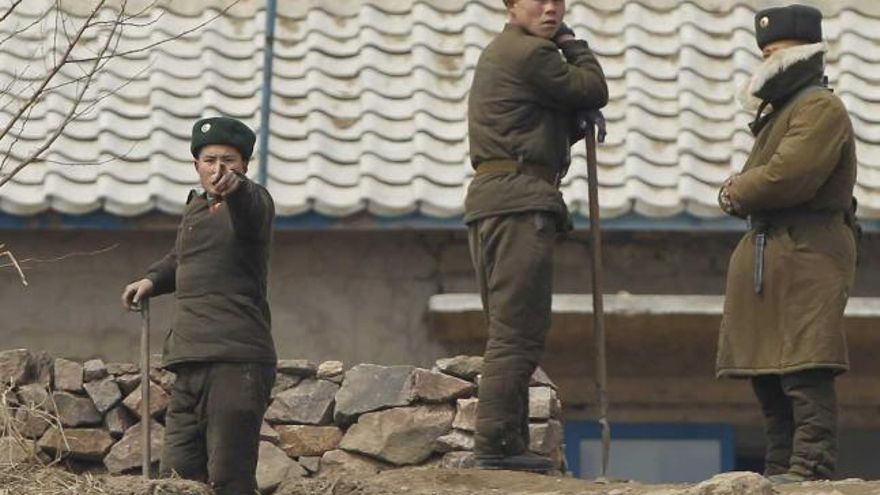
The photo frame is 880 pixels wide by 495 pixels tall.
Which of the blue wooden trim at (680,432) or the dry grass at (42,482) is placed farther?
the blue wooden trim at (680,432)

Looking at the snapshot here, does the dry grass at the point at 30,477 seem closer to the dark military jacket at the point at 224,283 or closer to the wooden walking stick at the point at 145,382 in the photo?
the wooden walking stick at the point at 145,382

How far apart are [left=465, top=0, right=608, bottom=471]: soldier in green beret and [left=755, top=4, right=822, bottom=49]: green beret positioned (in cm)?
56

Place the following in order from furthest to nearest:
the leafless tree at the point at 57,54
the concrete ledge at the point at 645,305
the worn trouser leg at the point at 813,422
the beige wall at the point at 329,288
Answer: the beige wall at the point at 329,288 → the leafless tree at the point at 57,54 → the concrete ledge at the point at 645,305 → the worn trouser leg at the point at 813,422

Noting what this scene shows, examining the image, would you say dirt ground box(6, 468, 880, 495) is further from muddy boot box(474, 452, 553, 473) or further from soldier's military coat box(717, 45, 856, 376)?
soldier's military coat box(717, 45, 856, 376)

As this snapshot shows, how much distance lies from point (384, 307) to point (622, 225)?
3.93 feet

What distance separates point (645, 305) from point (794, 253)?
342cm

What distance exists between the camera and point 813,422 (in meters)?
9.66

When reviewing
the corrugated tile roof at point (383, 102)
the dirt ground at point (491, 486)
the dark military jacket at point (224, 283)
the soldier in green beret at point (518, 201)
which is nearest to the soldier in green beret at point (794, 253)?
the dirt ground at point (491, 486)

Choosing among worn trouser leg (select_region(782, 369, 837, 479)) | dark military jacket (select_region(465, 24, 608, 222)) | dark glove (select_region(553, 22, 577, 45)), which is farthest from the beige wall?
worn trouser leg (select_region(782, 369, 837, 479))

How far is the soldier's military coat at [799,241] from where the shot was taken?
9750 mm

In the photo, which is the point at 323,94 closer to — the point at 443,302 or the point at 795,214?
the point at 443,302

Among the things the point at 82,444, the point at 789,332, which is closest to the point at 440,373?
the point at 82,444

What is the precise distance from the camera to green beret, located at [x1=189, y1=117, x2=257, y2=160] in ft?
32.4

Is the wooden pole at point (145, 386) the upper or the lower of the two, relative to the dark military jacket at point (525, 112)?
lower
